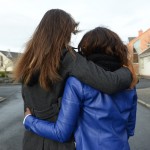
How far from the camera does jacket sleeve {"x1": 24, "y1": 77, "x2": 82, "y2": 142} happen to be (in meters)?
2.28

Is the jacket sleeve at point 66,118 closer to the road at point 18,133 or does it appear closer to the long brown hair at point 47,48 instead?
the long brown hair at point 47,48

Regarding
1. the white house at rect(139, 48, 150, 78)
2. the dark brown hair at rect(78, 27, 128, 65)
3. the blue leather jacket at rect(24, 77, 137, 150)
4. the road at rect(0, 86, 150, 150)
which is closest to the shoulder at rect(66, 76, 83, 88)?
the blue leather jacket at rect(24, 77, 137, 150)

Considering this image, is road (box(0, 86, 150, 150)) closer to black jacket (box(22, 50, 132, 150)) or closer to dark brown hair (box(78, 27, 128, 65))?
black jacket (box(22, 50, 132, 150))

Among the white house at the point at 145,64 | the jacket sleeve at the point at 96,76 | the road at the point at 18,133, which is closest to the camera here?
the jacket sleeve at the point at 96,76

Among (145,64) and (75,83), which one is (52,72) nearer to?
(75,83)

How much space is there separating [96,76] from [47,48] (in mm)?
375

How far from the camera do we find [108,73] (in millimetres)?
2297

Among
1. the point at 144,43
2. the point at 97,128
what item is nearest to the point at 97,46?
the point at 97,128

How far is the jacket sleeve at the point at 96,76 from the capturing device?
7.39 ft

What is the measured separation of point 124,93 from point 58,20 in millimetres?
664

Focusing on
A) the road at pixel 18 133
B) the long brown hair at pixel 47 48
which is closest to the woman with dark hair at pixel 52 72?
the long brown hair at pixel 47 48

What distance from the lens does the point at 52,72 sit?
2289 millimetres

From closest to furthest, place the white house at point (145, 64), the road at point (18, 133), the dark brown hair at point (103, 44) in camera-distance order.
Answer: the dark brown hair at point (103, 44) < the road at point (18, 133) < the white house at point (145, 64)

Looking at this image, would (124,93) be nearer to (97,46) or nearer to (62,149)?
(97,46)
